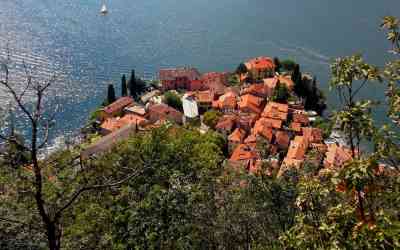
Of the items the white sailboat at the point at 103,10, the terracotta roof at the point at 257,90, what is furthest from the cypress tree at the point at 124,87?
the white sailboat at the point at 103,10

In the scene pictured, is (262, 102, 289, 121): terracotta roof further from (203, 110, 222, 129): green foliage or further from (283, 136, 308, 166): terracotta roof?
(283, 136, 308, 166): terracotta roof

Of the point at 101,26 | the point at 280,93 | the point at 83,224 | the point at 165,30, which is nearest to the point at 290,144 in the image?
the point at 280,93

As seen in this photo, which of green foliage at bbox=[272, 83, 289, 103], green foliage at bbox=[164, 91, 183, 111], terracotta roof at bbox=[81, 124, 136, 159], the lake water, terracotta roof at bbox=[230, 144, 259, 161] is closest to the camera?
terracotta roof at bbox=[81, 124, 136, 159]

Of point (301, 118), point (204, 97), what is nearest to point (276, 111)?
point (301, 118)

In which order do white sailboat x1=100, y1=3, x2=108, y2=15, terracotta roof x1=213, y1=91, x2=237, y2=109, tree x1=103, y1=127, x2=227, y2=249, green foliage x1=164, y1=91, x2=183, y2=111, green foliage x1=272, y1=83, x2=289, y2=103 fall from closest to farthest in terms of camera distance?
tree x1=103, y1=127, x2=227, y2=249 → terracotta roof x1=213, y1=91, x2=237, y2=109 → green foliage x1=272, y1=83, x2=289, y2=103 → green foliage x1=164, y1=91, x2=183, y2=111 → white sailboat x1=100, y1=3, x2=108, y2=15

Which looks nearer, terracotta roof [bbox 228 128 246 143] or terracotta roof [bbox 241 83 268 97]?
terracotta roof [bbox 228 128 246 143]

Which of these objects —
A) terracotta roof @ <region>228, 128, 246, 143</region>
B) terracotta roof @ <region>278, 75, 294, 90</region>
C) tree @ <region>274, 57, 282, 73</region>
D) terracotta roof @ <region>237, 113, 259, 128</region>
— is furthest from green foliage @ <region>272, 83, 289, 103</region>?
terracotta roof @ <region>228, 128, 246, 143</region>

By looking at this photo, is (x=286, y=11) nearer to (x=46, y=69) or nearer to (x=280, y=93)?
(x=280, y=93)
